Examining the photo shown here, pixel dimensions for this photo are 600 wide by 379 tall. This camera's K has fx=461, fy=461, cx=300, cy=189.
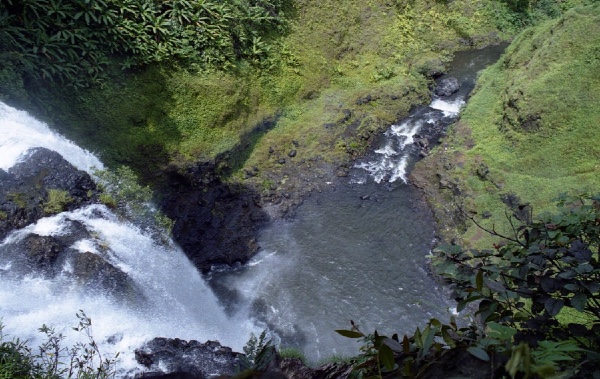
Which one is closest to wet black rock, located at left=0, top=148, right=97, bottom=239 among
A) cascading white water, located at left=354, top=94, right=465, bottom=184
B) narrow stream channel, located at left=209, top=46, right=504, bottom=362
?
narrow stream channel, located at left=209, top=46, right=504, bottom=362

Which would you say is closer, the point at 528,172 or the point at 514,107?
the point at 528,172

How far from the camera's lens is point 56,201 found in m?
11.6

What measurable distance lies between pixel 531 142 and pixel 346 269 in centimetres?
816

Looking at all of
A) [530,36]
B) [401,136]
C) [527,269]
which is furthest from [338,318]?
[530,36]

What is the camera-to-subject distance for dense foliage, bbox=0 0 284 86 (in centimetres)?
1377

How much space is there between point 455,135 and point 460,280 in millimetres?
16609

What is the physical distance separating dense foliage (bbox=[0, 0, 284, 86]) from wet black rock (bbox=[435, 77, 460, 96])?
8.39 m

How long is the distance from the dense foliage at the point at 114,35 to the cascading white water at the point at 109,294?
1869mm

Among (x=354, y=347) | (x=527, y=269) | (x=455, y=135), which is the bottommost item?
(x=354, y=347)

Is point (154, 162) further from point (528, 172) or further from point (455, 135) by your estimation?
point (528, 172)

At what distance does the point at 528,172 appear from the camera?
15797 millimetres

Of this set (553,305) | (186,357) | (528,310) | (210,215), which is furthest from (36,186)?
(553,305)

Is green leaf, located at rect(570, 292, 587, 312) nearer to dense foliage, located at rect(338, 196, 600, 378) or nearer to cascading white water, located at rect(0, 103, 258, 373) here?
dense foliage, located at rect(338, 196, 600, 378)

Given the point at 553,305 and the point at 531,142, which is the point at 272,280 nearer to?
the point at 531,142
